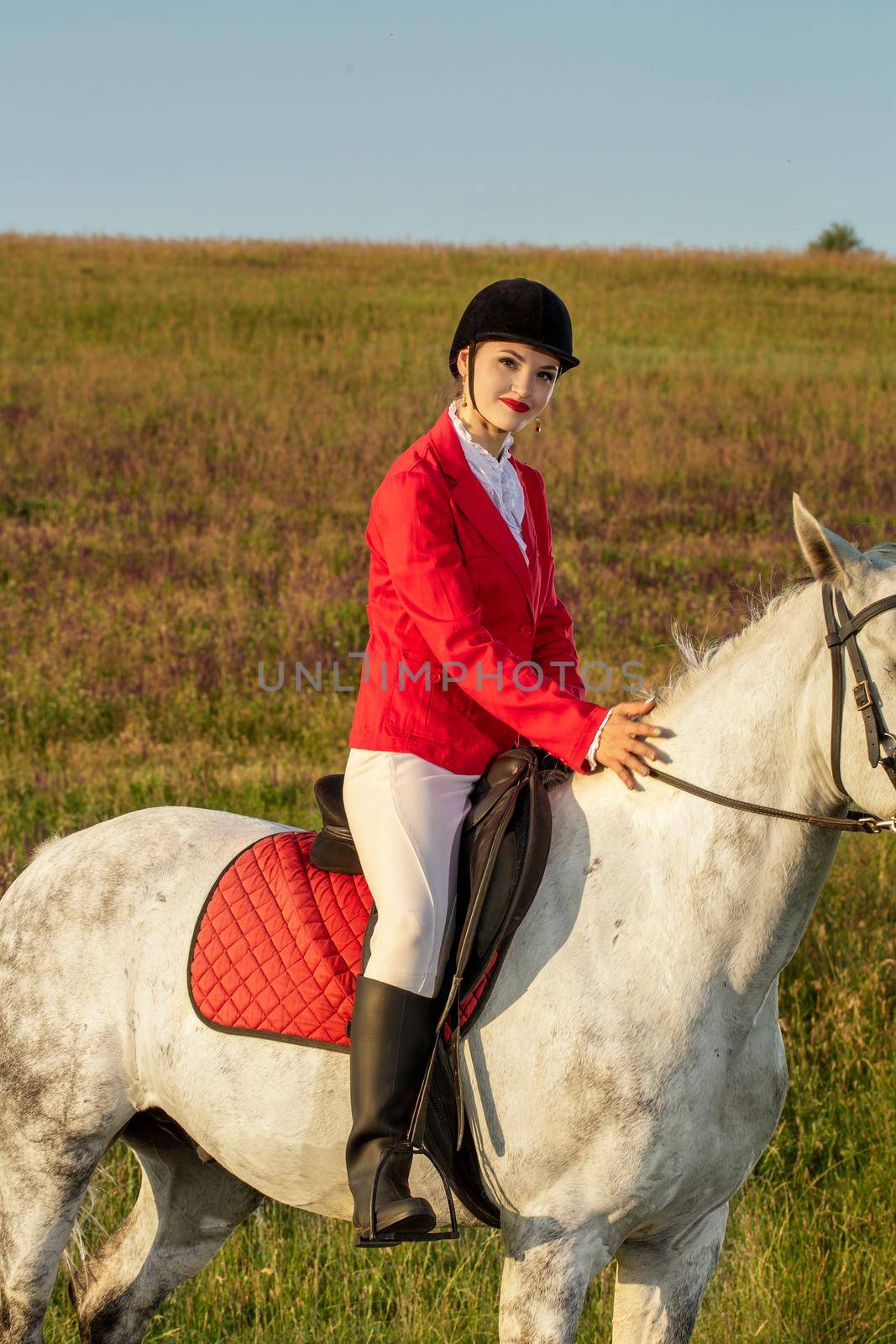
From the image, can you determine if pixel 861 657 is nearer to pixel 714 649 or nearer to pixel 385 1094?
pixel 714 649

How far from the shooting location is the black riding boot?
2.64 metres

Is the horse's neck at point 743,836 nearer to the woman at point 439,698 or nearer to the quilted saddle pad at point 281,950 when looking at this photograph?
the woman at point 439,698

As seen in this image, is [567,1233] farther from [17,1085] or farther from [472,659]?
[17,1085]

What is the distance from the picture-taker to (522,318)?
2.84 m

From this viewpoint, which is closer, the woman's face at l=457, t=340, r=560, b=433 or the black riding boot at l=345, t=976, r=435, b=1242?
the black riding boot at l=345, t=976, r=435, b=1242

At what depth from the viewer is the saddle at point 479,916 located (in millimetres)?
2670

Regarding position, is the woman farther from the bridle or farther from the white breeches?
the bridle

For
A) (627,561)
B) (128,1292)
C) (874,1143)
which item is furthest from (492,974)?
(627,561)

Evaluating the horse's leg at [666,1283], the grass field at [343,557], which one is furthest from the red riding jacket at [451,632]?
the horse's leg at [666,1283]

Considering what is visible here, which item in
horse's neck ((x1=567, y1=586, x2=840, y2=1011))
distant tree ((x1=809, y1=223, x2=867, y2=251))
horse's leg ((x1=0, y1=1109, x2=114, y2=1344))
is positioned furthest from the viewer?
distant tree ((x1=809, y1=223, x2=867, y2=251))

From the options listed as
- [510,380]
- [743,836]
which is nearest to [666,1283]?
[743,836]

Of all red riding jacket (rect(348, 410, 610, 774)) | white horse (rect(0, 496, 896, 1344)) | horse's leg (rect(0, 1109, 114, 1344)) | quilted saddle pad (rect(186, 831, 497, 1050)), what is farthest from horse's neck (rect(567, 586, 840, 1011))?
horse's leg (rect(0, 1109, 114, 1344))

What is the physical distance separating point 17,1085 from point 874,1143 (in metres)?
3.10

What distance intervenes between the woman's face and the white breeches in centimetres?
89
